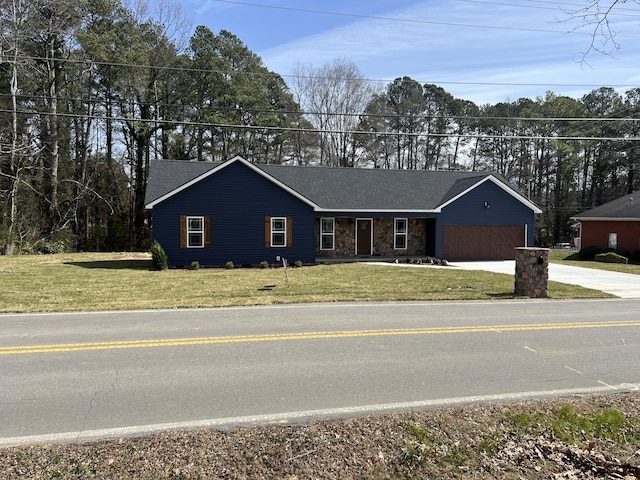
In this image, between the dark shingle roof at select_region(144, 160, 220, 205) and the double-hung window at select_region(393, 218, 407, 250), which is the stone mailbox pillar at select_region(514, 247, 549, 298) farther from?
the dark shingle roof at select_region(144, 160, 220, 205)


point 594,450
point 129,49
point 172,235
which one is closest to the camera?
point 594,450

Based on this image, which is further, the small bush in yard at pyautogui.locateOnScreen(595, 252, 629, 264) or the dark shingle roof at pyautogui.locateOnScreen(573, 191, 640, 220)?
the dark shingle roof at pyautogui.locateOnScreen(573, 191, 640, 220)

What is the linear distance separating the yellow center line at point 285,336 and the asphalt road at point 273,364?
0.12 ft

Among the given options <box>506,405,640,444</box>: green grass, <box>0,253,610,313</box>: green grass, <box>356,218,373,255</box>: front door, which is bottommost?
<box>506,405,640,444</box>: green grass

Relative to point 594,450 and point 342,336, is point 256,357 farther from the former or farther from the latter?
point 594,450

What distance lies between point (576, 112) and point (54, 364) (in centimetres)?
5594

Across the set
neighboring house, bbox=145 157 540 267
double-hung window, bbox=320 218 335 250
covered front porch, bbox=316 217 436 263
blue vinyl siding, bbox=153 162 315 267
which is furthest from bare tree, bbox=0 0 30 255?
covered front porch, bbox=316 217 436 263

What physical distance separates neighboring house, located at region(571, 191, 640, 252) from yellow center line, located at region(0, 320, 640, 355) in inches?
969

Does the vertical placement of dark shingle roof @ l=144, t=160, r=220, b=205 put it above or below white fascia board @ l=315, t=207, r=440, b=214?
above

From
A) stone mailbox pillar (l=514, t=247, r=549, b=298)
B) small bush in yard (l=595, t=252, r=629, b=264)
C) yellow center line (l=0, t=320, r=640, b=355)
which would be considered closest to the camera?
yellow center line (l=0, t=320, r=640, b=355)

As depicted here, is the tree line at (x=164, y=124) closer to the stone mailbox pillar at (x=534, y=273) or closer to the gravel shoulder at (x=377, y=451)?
the stone mailbox pillar at (x=534, y=273)

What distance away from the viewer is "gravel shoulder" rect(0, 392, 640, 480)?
357 centimetres

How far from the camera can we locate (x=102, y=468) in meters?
3.55

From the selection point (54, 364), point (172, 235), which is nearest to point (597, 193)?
point (172, 235)
